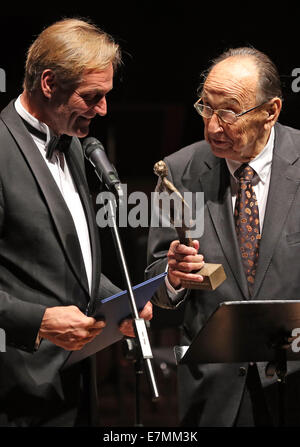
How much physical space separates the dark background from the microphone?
6.08ft

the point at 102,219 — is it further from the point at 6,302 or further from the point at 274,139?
the point at 274,139

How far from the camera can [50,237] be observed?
6.52ft

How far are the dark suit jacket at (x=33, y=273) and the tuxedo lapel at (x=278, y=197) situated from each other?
62cm

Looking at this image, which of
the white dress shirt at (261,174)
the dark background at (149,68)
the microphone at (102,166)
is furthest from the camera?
the dark background at (149,68)

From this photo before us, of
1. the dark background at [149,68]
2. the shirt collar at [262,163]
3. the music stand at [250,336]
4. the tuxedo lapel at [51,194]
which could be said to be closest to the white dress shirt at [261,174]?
the shirt collar at [262,163]

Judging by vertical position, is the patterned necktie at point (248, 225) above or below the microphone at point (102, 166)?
below

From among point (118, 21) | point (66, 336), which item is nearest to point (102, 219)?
point (66, 336)

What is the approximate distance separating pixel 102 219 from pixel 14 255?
0.31 m

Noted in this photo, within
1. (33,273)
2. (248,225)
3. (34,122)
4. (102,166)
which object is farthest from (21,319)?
(248,225)

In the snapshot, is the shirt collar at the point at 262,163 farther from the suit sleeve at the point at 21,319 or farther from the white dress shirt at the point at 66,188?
the suit sleeve at the point at 21,319

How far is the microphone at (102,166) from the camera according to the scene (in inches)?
69.0

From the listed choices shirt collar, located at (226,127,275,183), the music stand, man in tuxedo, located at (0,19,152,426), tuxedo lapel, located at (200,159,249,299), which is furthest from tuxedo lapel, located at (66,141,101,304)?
shirt collar, located at (226,127,275,183)

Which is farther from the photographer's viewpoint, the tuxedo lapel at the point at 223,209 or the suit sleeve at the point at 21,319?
the tuxedo lapel at the point at 223,209

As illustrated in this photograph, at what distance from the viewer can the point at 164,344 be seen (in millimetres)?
5125
